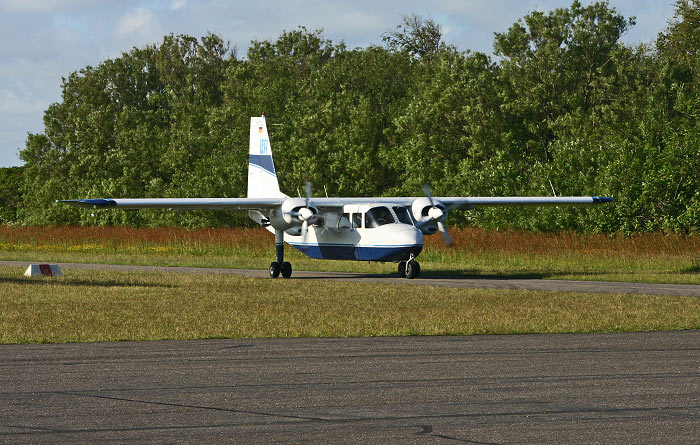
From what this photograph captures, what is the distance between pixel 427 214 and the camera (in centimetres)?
3192

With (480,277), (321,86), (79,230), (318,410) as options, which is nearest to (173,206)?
(480,277)

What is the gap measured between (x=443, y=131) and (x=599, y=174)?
Result: 15.1m

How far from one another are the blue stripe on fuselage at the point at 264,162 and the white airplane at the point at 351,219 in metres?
2.49

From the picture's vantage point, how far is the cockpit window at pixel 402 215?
105 feet

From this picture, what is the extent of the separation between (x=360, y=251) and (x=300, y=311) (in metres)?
11.7

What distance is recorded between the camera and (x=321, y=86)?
2608 inches

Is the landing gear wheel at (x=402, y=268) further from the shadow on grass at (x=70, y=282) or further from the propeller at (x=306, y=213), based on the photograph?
the shadow on grass at (x=70, y=282)

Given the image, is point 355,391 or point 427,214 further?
point 427,214

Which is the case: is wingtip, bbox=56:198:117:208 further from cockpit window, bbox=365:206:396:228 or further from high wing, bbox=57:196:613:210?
cockpit window, bbox=365:206:396:228

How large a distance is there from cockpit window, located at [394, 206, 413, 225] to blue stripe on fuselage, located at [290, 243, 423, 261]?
1177 millimetres

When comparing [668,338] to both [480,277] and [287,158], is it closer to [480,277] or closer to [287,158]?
[480,277]

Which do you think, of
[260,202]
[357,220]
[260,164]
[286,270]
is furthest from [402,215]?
[260,164]

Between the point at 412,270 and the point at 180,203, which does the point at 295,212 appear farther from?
the point at 412,270

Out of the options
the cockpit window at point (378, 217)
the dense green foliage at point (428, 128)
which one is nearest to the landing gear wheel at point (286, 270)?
the cockpit window at point (378, 217)
